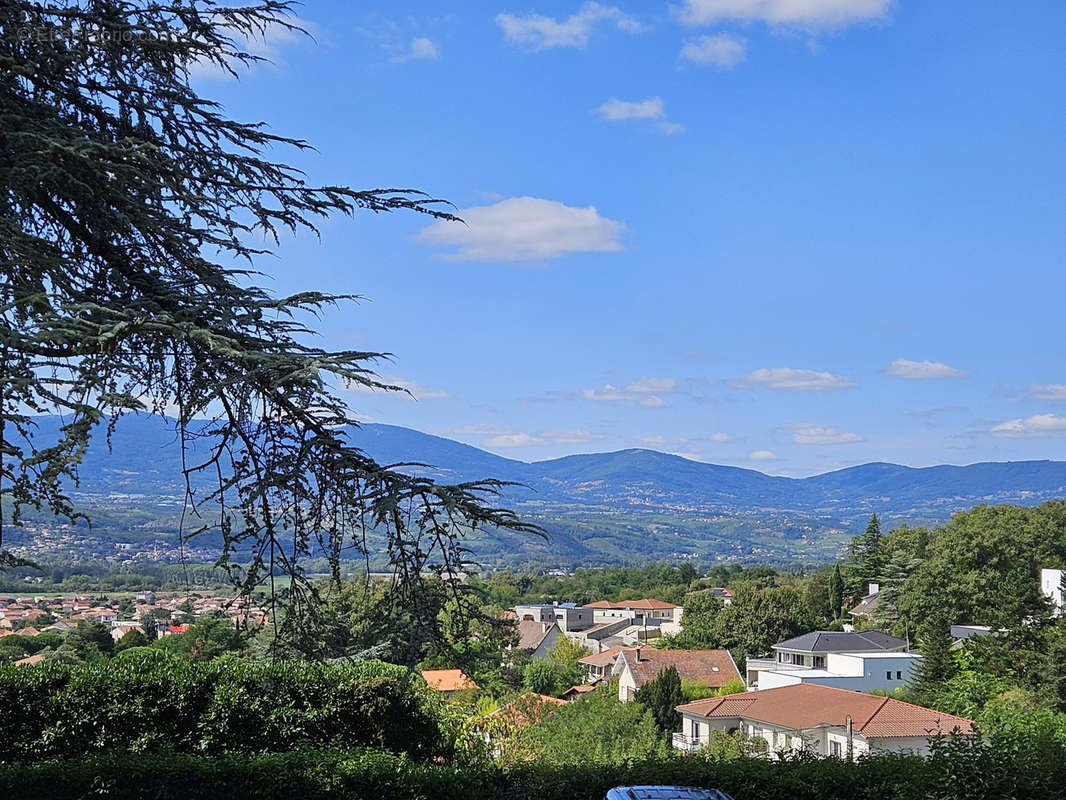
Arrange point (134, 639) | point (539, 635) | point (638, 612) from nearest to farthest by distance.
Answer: point (134, 639) < point (539, 635) < point (638, 612)

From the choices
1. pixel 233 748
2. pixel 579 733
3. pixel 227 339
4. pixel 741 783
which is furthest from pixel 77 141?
pixel 579 733

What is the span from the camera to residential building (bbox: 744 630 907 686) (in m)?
45.2

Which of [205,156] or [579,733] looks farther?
[579,733]

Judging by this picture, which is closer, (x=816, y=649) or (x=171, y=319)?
(x=171, y=319)

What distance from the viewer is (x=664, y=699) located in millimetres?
36625

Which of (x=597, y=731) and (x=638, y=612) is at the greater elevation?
(x=597, y=731)

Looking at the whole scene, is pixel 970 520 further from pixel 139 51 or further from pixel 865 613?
pixel 139 51

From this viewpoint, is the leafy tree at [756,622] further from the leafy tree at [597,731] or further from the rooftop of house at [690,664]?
the leafy tree at [597,731]

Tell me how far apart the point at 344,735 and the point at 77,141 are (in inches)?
332

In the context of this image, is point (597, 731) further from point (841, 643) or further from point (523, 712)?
point (841, 643)

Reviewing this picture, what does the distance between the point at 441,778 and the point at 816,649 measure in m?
40.9

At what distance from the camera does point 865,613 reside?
62250mm

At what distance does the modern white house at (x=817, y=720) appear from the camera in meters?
26.2

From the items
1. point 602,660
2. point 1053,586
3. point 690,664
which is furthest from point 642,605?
point 1053,586
